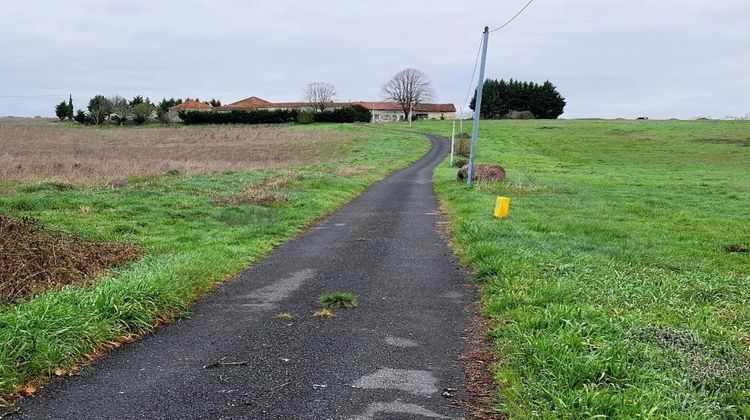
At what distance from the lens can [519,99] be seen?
126m

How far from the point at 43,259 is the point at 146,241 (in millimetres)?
2956

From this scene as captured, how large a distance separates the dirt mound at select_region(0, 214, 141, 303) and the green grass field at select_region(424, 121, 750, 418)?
5.23 m

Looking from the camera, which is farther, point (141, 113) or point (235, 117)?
point (141, 113)

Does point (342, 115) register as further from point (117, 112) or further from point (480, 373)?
point (480, 373)

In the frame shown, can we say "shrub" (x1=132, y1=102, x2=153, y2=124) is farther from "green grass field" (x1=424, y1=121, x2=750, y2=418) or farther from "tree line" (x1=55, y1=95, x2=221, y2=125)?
"green grass field" (x1=424, y1=121, x2=750, y2=418)

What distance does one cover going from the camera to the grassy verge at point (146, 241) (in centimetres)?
482

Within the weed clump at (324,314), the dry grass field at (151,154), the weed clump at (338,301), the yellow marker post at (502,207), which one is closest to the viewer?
the weed clump at (324,314)

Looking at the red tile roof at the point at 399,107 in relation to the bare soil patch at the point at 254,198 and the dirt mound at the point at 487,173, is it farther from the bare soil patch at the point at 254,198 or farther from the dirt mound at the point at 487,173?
the bare soil patch at the point at 254,198

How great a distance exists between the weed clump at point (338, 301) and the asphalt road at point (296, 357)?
12cm

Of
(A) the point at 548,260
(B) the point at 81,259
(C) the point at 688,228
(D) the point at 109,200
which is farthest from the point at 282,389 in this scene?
(C) the point at 688,228

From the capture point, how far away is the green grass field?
4035 mm

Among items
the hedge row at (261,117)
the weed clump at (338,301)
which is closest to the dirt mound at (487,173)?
the weed clump at (338,301)

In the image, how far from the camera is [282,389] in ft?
14.1

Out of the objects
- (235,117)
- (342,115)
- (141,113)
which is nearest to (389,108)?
(342,115)
